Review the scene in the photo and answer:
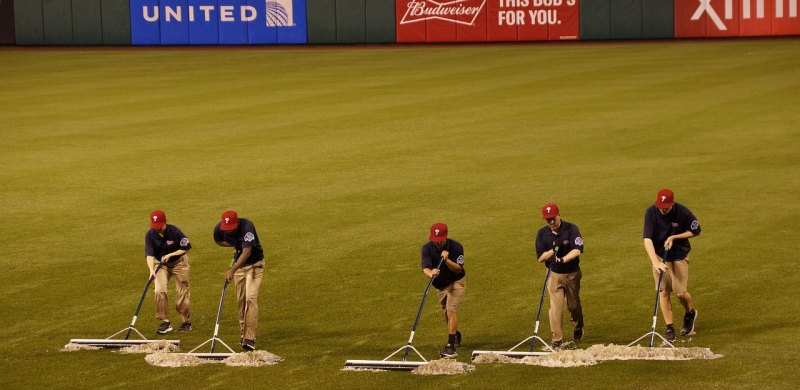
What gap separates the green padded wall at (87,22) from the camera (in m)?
55.1

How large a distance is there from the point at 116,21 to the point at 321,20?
887 centimetres

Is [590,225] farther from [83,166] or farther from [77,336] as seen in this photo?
[83,166]

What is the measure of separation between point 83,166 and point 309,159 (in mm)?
5261

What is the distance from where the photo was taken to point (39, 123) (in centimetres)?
3600

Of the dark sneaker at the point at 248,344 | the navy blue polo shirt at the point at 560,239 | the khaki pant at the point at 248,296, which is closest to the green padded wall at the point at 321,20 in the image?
the khaki pant at the point at 248,296

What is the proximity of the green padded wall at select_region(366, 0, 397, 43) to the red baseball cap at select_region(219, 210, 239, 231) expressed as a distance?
3782 centimetres

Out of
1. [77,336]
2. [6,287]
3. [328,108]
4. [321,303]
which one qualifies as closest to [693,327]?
[321,303]

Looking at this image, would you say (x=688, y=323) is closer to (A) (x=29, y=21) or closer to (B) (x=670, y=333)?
(B) (x=670, y=333)

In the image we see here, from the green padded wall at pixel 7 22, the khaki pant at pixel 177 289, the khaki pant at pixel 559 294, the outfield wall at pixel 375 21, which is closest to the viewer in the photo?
the khaki pant at pixel 559 294

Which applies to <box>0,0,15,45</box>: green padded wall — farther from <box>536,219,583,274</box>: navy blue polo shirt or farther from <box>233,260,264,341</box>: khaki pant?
<box>536,219,583,274</box>: navy blue polo shirt

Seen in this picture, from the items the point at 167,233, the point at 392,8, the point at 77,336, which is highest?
the point at 392,8

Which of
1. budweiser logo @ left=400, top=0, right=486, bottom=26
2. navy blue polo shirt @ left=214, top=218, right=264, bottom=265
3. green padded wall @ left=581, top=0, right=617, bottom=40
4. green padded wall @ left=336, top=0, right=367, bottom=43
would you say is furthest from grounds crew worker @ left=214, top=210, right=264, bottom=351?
green padded wall @ left=336, top=0, right=367, bottom=43

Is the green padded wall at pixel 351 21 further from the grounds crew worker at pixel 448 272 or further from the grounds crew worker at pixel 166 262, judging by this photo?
the grounds crew worker at pixel 448 272

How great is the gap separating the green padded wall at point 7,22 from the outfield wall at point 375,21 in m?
0.04
